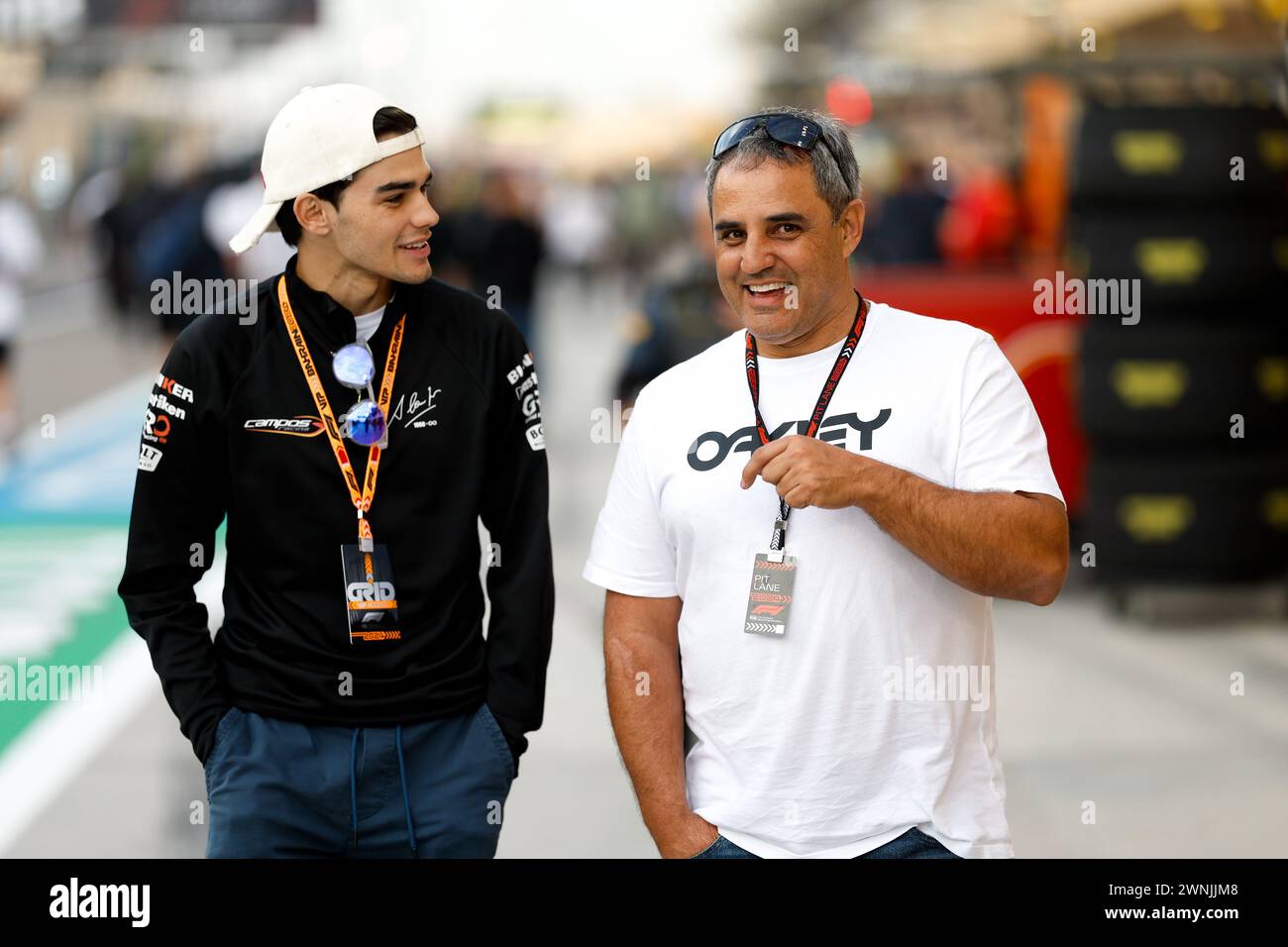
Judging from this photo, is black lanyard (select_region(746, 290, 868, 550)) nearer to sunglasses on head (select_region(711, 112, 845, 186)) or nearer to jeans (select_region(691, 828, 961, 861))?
sunglasses on head (select_region(711, 112, 845, 186))

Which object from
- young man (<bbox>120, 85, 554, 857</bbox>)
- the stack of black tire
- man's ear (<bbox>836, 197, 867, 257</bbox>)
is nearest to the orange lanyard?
young man (<bbox>120, 85, 554, 857</bbox>)

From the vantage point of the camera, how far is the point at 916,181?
14.4 metres

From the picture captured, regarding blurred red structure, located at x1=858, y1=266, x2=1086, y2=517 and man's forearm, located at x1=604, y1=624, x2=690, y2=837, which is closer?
man's forearm, located at x1=604, y1=624, x2=690, y2=837

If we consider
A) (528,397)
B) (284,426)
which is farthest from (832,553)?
(284,426)

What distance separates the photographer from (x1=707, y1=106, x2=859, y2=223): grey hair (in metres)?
2.80

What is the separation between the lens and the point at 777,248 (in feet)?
9.16

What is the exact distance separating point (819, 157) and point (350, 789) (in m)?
1.37

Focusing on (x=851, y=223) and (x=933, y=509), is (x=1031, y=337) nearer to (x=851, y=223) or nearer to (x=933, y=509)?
(x=851, y=223)

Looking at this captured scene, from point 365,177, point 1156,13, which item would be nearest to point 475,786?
point 365,177

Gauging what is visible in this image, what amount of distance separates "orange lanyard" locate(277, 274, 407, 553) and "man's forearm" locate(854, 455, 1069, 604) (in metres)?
0.92
